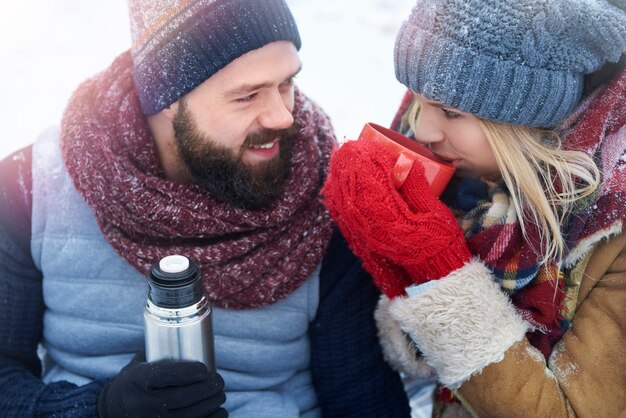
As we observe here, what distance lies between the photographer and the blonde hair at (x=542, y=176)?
1.23 m

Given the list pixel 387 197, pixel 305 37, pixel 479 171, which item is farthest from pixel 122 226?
pixel 305 37

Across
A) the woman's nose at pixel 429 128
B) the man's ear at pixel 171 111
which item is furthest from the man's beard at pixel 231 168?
the woman's nose at pixel 429 128

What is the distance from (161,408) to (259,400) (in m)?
0.37

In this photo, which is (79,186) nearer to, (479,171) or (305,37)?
(479,171)

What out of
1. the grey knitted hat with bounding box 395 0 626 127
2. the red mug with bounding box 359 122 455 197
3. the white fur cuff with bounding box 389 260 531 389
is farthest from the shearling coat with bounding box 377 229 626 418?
the grey knitted hat with bounding box 395 0 626 127

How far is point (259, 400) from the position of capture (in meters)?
1.52

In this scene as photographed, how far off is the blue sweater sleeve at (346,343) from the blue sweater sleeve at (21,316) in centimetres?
51

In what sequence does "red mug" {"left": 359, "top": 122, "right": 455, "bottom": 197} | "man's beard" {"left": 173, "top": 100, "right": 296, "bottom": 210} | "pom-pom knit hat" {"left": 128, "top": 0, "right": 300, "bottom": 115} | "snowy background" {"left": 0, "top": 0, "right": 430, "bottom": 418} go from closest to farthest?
"red mug" {"left": 359, "top": 122, "right": 455, "bottom": 197}
"pom-pom knit hat" {"left": 128, "top": 0, "right": 300, "bottom": 115}
"man's beard" {"left": 173, "top": 100, "right": 296, "bottom": 210}
"snowy background" {"left": 0, "top": 0, "right": 430, "bottom": 418}

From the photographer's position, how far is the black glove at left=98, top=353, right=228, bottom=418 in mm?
1143

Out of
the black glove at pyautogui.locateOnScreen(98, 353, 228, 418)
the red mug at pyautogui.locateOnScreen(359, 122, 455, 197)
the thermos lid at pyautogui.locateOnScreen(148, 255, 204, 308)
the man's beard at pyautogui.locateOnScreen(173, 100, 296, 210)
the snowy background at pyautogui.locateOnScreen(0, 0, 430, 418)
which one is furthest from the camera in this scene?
the snowy background at pyautogui.locateOnScreen(0, 0, 430, 418)

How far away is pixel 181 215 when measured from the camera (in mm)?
1449

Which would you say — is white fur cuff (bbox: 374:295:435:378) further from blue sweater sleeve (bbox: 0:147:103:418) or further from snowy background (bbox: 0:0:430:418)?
snowy background (bbox: 0:0:430:418)

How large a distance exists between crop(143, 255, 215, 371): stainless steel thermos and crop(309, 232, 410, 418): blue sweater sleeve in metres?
0.47

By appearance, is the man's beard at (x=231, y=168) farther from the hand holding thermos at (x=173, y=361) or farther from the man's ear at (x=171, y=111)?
the hand holding thermos at (x=173, y=361)
